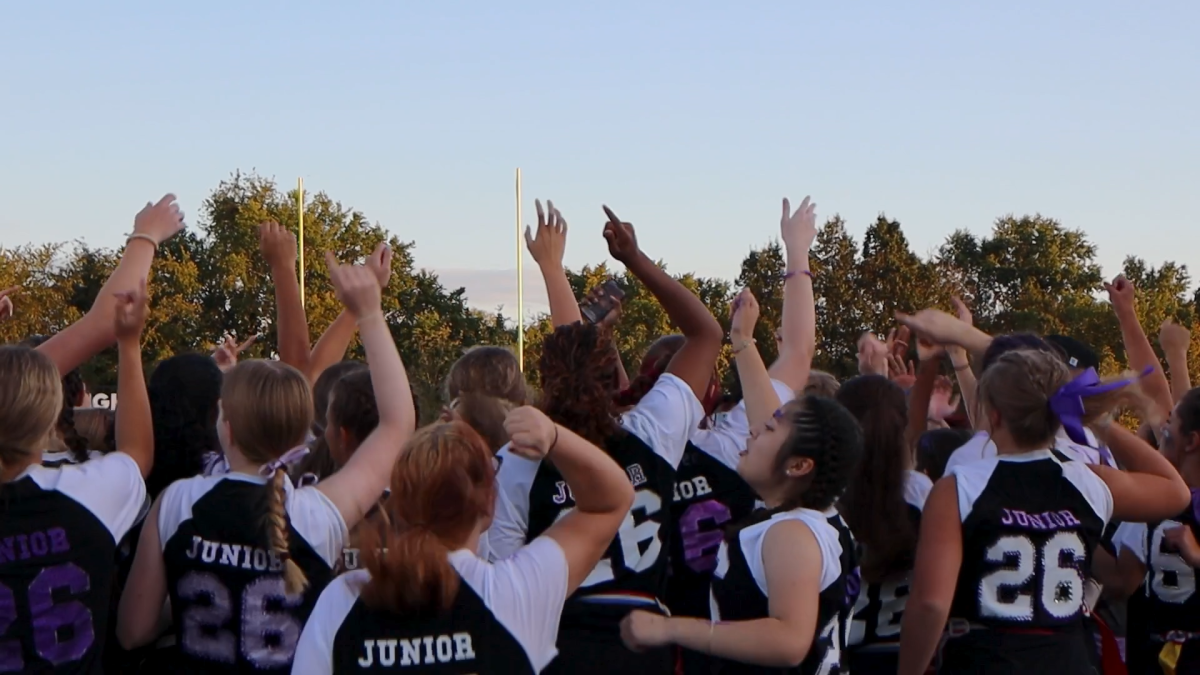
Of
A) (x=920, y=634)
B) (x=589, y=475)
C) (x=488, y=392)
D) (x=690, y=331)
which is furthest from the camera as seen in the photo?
(x=690, y=331)

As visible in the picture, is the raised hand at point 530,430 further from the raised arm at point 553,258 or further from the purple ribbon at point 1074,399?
the raised arm at point 553,258

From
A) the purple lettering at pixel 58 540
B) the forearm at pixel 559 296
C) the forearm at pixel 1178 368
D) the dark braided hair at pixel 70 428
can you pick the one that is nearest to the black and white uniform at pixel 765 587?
the forearm at pixel 559 296

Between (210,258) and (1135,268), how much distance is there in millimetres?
39544

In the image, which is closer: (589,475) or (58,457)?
(589,475)

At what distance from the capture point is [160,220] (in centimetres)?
483

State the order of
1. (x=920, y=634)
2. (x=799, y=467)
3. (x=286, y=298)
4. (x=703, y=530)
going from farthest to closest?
(x=286, y=298), (x=703, y=530), (x=920, y=634), (x=799, y=467)

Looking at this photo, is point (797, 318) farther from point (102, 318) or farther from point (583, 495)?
point (102, 318)

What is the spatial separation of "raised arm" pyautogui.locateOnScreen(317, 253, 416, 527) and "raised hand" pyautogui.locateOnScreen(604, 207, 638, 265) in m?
1.62

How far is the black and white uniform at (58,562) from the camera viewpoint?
12.2ft

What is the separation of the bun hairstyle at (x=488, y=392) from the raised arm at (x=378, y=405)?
2.25ft

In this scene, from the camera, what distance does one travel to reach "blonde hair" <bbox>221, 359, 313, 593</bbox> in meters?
3.78

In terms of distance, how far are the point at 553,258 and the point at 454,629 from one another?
3.00 m

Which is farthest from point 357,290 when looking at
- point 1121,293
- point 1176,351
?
point 1176,351

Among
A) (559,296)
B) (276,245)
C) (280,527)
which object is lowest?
(280,527)
